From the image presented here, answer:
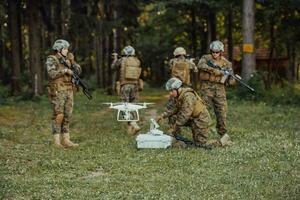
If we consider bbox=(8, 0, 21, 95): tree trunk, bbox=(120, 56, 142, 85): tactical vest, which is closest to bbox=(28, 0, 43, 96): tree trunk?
bbox=(8, 0, 21, 95): tree trunk

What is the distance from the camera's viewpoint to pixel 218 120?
1321cm

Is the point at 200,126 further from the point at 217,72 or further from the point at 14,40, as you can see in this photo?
the point at 14,40

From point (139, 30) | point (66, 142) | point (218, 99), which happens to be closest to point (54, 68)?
point (66, 142)

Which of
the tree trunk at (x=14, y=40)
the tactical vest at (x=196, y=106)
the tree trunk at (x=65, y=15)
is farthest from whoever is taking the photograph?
the tree trunk at (x=65, y=15)

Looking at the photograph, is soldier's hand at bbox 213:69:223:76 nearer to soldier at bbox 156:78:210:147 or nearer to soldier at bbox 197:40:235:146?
soldier at bbox 197:40:235:146

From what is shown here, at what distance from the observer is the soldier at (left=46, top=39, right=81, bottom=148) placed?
13.0m

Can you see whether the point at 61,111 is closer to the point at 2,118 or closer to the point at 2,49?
the point at 2,118

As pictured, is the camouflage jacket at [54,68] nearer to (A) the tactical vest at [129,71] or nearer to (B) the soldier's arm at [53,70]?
(B) the soldier's arm at [53,70]

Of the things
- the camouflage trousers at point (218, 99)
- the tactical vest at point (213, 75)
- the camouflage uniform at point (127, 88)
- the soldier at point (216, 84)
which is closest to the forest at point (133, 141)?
the camouflage trousers at point (218, 99)

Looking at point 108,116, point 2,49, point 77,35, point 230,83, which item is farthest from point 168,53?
point 230,83

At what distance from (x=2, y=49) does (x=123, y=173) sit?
3133 centimetres

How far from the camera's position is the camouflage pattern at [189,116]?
12062 millimetres

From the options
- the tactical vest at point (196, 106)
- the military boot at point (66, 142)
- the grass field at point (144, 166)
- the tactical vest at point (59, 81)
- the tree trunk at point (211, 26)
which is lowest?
the grass field at point (144, 166)

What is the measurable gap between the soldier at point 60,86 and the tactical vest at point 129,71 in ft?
7.82
